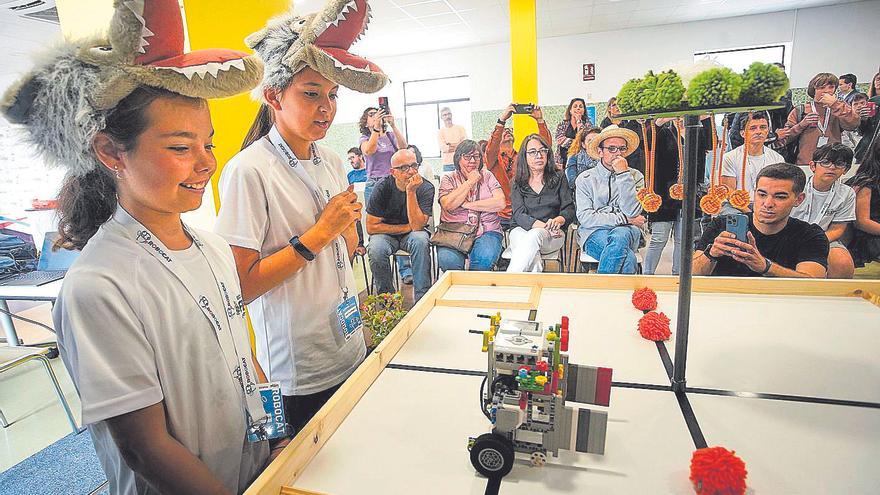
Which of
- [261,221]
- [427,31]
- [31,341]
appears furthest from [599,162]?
[31,341]

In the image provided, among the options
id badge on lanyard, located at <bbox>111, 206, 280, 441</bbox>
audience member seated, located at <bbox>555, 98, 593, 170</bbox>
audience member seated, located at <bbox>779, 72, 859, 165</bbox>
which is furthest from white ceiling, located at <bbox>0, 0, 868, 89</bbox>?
id badge on lanyard, located at <bbox>111, 206, 280, 441</bbox>

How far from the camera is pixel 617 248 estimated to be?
342 cm

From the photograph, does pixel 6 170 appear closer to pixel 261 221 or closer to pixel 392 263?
pixel 392 263

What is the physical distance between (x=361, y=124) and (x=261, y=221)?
3339mm

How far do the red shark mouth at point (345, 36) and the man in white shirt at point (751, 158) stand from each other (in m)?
2.97

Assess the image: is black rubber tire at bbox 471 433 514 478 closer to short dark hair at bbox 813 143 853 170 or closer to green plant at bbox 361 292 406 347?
green plant at bbox 361 292 406 347

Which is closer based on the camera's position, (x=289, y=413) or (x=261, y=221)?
(x=261, y=221)

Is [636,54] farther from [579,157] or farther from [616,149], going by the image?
[616,149]

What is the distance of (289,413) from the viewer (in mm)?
1528

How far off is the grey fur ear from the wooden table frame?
0.84 meters

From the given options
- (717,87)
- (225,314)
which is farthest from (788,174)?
(225,314)

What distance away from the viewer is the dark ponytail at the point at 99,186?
93 cm

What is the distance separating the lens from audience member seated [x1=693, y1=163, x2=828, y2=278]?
295cm

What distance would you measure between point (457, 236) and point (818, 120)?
10.3 ft
